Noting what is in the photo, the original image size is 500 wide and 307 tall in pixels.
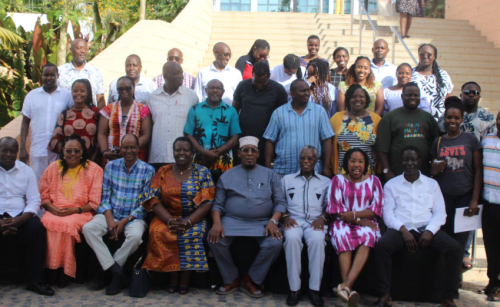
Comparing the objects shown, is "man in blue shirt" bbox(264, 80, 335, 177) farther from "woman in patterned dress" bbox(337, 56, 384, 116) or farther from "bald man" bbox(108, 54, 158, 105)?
"bald man" bbox(108, 54, 158, 105)

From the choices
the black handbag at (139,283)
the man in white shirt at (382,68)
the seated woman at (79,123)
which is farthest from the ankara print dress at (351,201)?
the seated woman at (79,123)

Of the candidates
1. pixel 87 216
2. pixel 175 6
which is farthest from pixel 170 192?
pixel 175 6

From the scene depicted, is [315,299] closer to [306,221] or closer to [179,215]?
[306,221]

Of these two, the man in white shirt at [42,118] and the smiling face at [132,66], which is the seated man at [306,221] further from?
the man in white shirt at [42,118]

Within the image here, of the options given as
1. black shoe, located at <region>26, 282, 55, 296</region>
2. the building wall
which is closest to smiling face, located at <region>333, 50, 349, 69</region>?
black shoe, located at <region>26, 282, 55, 296</region>

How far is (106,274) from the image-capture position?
5.41 meters

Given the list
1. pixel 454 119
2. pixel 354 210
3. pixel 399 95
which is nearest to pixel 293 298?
pixel 354 210

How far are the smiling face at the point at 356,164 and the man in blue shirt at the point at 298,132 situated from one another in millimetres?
505

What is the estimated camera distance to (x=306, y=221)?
5.50 m

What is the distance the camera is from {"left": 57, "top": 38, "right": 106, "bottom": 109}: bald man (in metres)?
6.98

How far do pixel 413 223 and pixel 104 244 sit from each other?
3.16 meters

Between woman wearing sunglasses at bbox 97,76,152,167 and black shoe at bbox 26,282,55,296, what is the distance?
63.5 inches

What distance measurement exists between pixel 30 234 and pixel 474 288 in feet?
15.5

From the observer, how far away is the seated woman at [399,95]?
21.6ft
